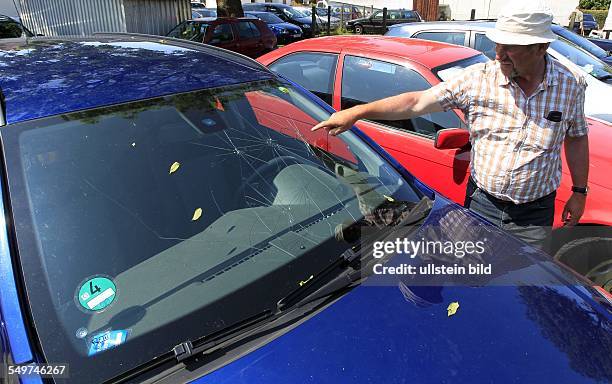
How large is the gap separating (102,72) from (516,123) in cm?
180

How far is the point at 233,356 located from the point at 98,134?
3.03 feet

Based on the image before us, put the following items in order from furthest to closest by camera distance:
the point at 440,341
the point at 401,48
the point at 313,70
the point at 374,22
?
the point at 374,22, the point at 313,70, the point at 401,48, the point at 440,341

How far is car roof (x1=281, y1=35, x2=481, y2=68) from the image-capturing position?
137 inches

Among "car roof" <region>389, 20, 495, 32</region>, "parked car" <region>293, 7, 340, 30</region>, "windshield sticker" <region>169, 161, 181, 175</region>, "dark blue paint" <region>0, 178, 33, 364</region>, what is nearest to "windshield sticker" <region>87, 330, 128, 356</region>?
"dark blue paint" <region>0, 178, 33, 364</region>

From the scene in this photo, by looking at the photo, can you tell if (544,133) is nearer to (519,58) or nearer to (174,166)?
(519,58)

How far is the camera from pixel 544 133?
2.05 metres

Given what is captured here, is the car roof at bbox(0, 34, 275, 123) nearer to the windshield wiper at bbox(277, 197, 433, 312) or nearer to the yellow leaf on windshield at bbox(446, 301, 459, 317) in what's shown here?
the windshield wiper at bbox(277, 197, 433, 312)

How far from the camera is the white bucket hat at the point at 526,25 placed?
1898 millimetres

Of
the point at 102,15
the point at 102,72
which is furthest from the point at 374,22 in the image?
the point at 102,72

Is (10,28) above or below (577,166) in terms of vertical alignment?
above

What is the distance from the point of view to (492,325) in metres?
1.40

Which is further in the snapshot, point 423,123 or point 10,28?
point 10,28

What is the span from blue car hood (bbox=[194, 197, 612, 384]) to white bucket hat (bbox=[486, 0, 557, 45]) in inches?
40.3

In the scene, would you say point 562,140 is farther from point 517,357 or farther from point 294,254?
point 294,254
